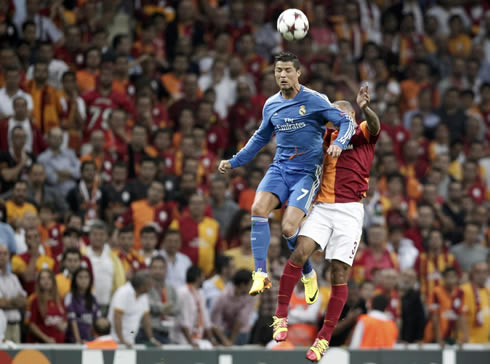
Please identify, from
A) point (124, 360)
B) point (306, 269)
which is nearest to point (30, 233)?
point (124, 360)

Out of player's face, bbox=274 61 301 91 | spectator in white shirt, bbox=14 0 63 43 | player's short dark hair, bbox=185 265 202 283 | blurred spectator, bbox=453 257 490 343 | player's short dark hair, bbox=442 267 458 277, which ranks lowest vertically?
blurred spectator, bbox=453 257 490 343

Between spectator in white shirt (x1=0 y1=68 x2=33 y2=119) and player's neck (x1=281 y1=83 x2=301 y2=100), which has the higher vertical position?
spectator in white shirt (x1=0 y1=68 x2=33 y2=119)

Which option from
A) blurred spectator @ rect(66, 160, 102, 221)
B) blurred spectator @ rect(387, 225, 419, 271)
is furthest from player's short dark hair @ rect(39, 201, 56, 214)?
blurred spectator @ rect(387, 225, 419, 271)


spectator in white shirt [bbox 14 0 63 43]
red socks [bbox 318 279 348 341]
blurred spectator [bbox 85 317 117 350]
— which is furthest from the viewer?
spectator in white shirt [bbox 14 0 63 43]

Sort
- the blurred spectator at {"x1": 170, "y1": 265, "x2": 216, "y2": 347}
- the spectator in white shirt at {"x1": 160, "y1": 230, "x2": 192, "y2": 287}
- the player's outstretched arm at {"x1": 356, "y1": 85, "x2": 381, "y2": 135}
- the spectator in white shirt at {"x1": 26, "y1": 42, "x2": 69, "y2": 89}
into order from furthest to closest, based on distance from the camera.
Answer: the spectator in white shirt at {"x1": 26, "y1": 42, "x2": 69, "y2": 89} < the spectator in white shirt at {"x1": 160, "y1": 230, "x2": 192, "y2": 287} < the blurred spectator at {"x1": 170, "y1": 265, "x2": 216, "y2": 347} < the player's outstretched arm at {"x1": 356, "y1": 85, "x2": 381, "y2": 135}

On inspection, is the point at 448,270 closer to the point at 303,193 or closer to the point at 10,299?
→ the point at 303,193

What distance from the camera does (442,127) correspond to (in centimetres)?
1748

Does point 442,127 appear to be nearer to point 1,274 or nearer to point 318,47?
point 318,47

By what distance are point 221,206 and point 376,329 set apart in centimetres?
340

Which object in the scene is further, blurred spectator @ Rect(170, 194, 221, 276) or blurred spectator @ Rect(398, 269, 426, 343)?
blurred spectator @ Rect(170, 194, 221, 276)

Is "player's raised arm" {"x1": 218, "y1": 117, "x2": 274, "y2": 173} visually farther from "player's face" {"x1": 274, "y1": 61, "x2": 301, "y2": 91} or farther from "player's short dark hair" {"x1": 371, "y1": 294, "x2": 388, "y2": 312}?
"player's short dark hair" {"x1": 371, "y1": 294, "x2": 388, "y2": 312}

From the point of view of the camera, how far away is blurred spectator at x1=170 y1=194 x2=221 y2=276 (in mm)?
14047

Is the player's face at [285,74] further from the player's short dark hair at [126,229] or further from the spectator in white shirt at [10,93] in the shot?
the spectator in white shirt at [10,93]

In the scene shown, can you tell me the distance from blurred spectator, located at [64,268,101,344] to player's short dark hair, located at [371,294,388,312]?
137 inches
